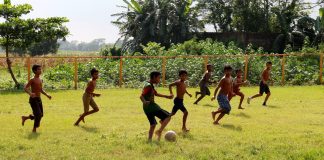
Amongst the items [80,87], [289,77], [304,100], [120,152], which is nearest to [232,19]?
[289,77]

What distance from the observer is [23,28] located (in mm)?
21562

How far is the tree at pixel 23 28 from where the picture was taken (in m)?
21.3

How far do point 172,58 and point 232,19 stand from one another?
1380 cm

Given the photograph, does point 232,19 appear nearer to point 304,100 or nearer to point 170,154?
point 304,100

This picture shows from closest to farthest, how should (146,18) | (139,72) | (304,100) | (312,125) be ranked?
(312,125)
(304,100)
(139,72)
(146,18)

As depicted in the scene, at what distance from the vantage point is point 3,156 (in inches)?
287

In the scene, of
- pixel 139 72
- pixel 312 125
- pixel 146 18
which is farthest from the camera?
pixel 146 18

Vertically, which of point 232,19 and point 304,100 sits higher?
point 232,19

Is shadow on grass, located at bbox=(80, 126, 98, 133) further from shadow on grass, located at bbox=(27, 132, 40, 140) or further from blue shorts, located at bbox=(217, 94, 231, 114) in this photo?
blue shorts, located at bbox=(217, 94, 231, 114)

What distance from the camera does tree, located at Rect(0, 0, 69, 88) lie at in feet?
70.0

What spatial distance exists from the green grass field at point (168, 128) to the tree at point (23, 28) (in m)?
6.65

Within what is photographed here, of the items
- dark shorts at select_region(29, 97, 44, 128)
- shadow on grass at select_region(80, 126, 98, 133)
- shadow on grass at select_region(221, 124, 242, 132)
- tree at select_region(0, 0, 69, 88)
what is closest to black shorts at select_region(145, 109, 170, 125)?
shadow on grass at select_region(80, 126, 98, 133)

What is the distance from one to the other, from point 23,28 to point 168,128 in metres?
13.4

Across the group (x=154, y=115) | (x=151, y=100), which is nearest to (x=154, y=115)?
(x=154, y=115)
